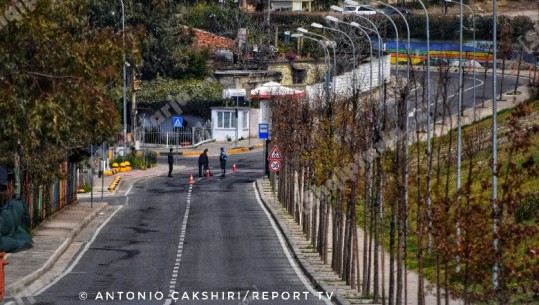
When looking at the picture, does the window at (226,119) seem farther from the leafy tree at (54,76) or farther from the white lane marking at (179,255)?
the leafy tree at (54,76)

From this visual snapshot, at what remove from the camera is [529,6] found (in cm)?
12006

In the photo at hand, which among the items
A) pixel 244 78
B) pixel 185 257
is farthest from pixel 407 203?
pixel 244 78

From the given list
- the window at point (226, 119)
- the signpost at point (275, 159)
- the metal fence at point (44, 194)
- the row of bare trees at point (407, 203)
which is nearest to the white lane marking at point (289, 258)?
the row of bare trees at point (407, 203)

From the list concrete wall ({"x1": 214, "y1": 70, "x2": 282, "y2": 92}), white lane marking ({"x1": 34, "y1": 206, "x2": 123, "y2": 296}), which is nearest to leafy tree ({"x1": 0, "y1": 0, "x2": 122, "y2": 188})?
white lane marking ({"x1": 34, "y1": 206, "x2": 123, "y2": 296})

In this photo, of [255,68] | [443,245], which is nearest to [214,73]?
[255,68]

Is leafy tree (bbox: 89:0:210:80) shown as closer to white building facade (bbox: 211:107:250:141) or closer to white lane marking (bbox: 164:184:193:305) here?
white building facade (bbox: 211:107:250:141)

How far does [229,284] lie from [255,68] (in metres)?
67.5

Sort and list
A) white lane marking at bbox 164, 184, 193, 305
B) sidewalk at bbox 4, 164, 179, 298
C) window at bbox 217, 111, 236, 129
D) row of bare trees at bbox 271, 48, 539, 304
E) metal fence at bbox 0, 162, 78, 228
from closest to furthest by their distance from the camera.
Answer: row of bare trees at bbox 271, 48, 539, 304 → white lane marking at bbox 164, 184, 193, 305 → sidewalk at bbox 4, 164, 179, 298 → metal fence at bbox 0, 162, 78, 228 → window at bbox 217, 111, 236, 129

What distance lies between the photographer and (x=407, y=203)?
2662 centimetres

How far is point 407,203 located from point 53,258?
12.6 metres

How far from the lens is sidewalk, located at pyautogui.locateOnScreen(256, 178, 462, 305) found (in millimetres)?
29188

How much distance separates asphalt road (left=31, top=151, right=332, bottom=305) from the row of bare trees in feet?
5.28

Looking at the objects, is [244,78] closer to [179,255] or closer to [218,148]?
[218,148]

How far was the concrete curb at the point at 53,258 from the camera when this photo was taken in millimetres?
30422
